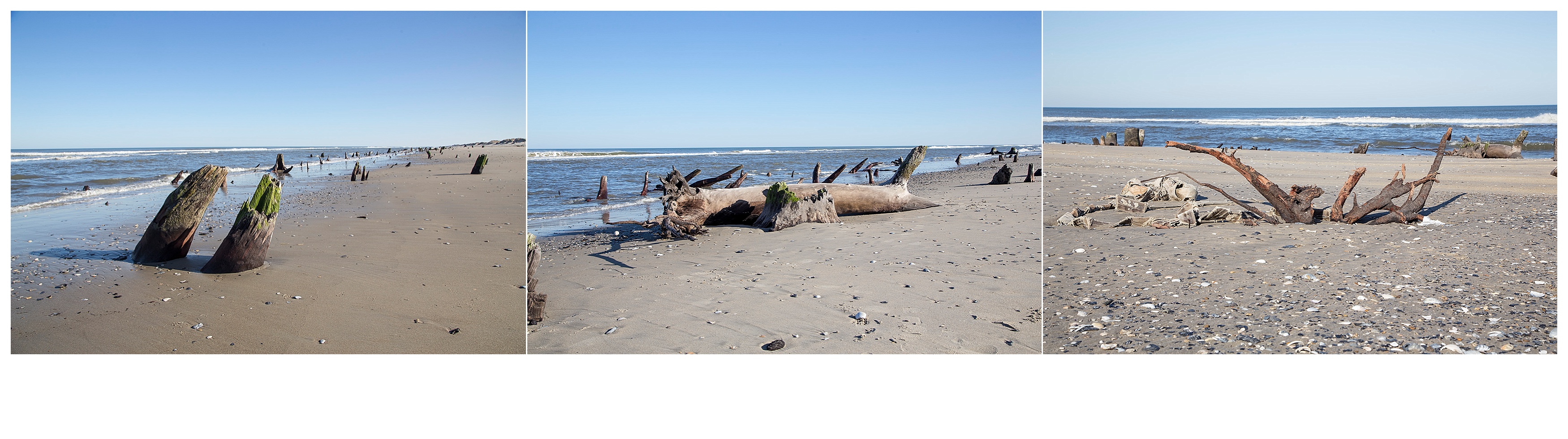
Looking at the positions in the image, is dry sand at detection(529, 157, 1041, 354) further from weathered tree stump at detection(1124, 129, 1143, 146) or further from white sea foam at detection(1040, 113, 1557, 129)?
white sea foam at detection(1040, 113, 1557, 129)

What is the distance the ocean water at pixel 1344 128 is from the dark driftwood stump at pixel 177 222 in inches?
334

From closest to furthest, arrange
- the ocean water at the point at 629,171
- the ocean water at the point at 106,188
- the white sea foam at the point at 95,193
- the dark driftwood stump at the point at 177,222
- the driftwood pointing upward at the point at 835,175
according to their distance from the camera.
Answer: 1. the dark driftwood stump at the point at 177,222
2. the ocean water at the point at 629,171
3. the ocean water at the point at 106,188
4. the white sea foam at the point at 95,193
5. the driftwood pointing upward at the point at 835,175

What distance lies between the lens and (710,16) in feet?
10.2

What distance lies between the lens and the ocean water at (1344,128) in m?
12.4

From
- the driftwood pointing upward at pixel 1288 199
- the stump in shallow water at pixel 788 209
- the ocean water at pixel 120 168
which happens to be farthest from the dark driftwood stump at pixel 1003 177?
the ocean water at pixel 120 168

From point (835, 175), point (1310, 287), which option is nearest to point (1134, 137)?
point (835, 175)

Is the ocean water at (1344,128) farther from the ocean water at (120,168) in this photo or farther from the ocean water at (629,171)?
the ocean water at (120,168)

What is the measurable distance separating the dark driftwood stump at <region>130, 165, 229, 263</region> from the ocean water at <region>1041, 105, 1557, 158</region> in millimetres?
8480

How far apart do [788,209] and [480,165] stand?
5.45m

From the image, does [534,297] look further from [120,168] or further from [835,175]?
[120,168]

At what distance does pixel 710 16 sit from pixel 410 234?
2.94m

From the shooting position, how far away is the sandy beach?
2.52 metres

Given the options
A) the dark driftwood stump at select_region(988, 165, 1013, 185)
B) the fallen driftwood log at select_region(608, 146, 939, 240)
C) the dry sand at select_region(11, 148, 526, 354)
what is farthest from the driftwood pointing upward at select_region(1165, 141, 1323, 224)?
the dry sand at select_region(11, 148, 526, 354)
